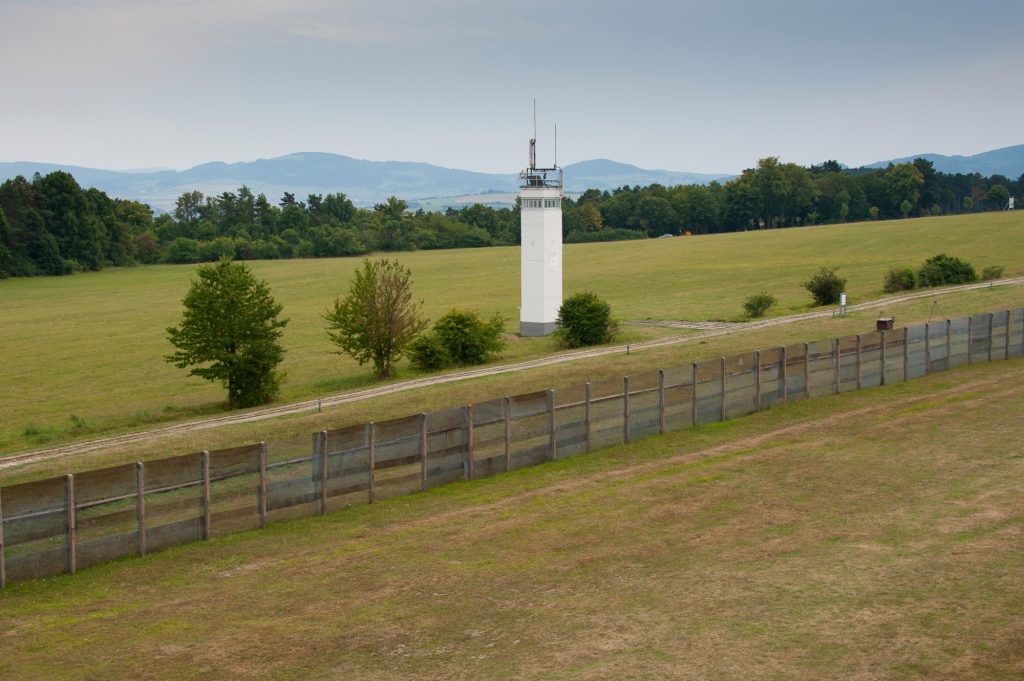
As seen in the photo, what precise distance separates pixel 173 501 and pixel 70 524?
1.94m

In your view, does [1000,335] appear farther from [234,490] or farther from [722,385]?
[234,490]

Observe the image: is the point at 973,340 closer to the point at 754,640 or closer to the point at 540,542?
the point at 540,542

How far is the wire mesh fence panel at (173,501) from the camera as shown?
18.7 metres

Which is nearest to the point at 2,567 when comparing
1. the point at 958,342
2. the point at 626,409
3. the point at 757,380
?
the point at 626,409

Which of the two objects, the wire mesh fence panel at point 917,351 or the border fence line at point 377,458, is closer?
the border fence line at point 377,458

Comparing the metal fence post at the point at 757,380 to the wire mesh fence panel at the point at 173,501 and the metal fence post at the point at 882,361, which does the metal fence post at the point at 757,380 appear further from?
the wire mesh fence panel at the point at 173,501

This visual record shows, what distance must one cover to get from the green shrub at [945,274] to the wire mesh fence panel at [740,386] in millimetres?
42619

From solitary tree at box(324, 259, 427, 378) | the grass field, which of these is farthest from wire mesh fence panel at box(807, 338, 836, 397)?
solitary tree at box(324, 259, 427, 378)

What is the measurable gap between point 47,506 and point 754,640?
11123mm

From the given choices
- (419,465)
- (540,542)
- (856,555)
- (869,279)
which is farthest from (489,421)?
(869,279)

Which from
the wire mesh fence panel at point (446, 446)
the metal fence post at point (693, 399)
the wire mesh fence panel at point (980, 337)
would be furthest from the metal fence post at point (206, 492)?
the wire mesh fence panel at point (980, 337)

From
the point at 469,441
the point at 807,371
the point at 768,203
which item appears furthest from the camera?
the point at 768,203

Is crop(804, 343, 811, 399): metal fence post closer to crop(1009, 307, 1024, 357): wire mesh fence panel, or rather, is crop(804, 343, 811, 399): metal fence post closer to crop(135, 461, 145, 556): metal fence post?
crop(1009, 307, 1024, 357): wire mesh fence panel

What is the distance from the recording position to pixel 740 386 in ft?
98.9
